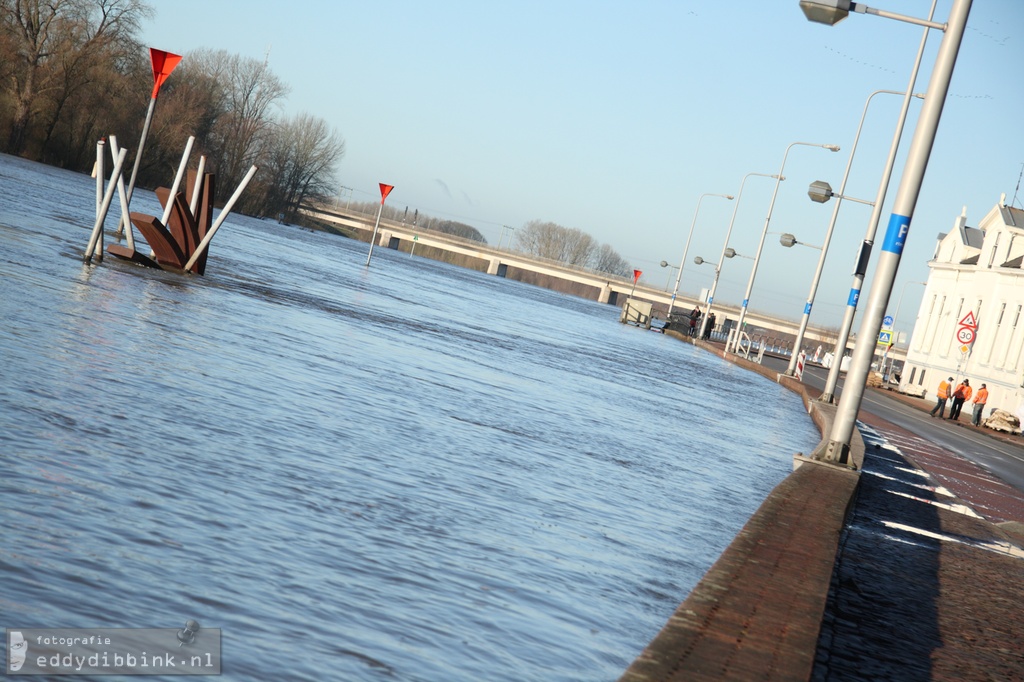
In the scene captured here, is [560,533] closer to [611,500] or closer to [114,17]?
[611,500]

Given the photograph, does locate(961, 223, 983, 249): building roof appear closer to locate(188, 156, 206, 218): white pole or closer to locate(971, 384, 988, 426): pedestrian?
locate(971, 384, 988, 426): pedestrian

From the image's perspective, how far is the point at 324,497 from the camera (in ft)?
22.5

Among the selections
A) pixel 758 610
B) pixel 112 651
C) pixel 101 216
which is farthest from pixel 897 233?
pixel 101 216

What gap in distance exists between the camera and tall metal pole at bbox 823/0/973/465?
1201cm

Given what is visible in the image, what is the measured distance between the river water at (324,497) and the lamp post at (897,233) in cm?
120

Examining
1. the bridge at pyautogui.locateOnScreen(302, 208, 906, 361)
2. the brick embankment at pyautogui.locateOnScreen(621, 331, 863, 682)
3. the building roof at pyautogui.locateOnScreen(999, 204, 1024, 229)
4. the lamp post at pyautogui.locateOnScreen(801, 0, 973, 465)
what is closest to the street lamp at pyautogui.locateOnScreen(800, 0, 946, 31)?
the lamp post at pyautogui.locateOnScreen(801, 0, 973, 465)

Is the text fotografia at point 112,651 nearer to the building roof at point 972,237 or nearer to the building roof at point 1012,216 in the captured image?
the building roof at point 1012,216

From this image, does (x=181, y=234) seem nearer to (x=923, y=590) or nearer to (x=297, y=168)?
(x=923, y=590)

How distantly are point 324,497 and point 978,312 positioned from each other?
65.6 meters

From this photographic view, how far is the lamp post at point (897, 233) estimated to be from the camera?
12008 millimetres

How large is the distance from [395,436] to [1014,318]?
57170 mm

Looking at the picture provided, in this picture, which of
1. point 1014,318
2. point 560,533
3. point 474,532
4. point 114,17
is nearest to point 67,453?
point 474,532

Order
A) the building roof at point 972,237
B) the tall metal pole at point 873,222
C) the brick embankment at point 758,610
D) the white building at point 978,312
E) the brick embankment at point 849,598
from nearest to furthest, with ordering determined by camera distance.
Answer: the brick embankment at point 758,610, the brick embankment at point 849,598, the tall metal pole at point 873,222, the white building at point 978,312, the building roof at point 972,237

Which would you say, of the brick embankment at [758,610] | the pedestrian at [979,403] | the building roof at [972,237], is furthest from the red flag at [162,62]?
the building roof at [972,237]
